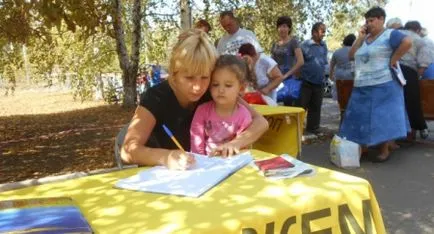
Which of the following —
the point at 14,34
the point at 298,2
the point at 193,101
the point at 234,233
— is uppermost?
the point at 298,2

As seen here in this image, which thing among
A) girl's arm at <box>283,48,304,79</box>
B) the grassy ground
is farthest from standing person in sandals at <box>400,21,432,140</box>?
the grassy ground

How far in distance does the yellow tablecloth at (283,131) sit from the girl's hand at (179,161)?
5.02 ft

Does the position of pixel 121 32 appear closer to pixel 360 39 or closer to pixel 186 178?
pixel 360 39

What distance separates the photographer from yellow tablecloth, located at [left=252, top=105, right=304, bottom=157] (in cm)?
334

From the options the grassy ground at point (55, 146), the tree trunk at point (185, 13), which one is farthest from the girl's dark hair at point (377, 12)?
the grassy ground at point (55, 146)

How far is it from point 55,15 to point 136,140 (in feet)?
8.95

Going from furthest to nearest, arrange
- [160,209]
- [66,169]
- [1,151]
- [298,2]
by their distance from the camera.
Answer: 1. [298,2]
2. [1,151]
3. [66,169]
4. [160,209]

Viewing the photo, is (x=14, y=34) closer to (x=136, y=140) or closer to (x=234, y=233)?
(x=136, y=140)

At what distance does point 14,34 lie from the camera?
611 centimetres

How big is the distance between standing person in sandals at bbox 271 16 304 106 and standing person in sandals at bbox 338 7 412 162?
92cm

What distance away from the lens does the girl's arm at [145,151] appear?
176 centimetres

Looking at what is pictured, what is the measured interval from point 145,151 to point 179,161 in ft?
0.72

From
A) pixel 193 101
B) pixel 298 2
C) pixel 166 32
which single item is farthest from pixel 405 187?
pixel 166 32

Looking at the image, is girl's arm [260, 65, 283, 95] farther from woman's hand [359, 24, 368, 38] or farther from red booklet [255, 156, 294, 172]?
red booklet [255, 156, 294, 172]
